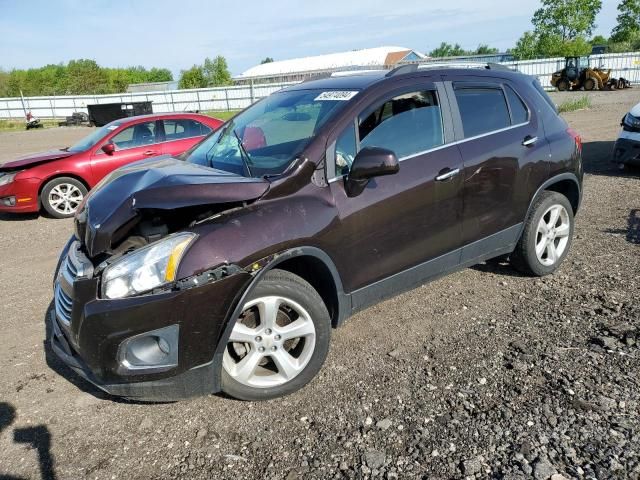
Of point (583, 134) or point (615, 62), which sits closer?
point (583, 134)

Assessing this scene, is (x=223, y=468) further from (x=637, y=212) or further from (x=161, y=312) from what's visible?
(x=637, y=212)

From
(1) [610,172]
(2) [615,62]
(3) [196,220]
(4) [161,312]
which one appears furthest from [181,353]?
(2) [615,62]

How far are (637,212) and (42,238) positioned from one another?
Answer: 25.7 feet

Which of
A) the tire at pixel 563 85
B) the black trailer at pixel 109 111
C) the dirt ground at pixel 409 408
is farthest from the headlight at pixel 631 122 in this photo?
the tire at pixel 563 85

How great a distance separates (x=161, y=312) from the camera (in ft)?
8.54

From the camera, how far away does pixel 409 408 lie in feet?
9.69

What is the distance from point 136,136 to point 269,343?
676 cm

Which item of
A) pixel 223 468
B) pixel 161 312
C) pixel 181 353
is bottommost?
pixel 223 468

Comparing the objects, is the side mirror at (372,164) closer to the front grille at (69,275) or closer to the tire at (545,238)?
the front grille at (69,275)

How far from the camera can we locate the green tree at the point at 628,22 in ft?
184

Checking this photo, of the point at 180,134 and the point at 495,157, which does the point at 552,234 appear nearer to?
the point at 495,157

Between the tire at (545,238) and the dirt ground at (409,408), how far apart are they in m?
0.22

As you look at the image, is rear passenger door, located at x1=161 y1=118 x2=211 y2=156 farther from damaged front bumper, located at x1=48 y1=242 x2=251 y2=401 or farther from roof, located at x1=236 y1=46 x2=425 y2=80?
roof, located at x1=236 y1=46 x2=425 y2=80

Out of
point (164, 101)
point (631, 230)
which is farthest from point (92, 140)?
point (164, 101)
